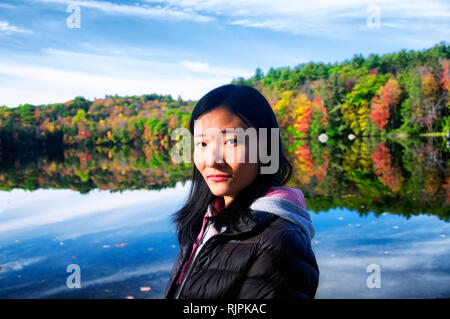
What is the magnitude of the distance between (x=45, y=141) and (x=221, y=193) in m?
60.4

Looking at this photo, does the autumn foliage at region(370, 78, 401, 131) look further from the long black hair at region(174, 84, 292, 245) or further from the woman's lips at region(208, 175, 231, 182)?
the woman's lips at region(208, 175, 231, 182)

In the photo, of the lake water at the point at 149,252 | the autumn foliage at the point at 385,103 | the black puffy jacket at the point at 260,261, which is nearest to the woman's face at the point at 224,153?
the black puffy jacket at the point at 260,261

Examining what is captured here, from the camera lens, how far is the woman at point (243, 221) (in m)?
1.11

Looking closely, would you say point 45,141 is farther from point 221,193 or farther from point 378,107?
point 221,193

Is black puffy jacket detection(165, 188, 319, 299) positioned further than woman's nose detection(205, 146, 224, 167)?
No

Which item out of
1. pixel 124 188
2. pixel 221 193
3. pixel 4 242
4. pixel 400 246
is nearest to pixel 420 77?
pixel 124 188

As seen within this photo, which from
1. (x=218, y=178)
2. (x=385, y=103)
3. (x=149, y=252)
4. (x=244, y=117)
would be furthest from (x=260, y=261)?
(x=385, y=103)

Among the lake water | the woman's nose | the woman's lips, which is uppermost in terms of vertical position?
the woman's nose

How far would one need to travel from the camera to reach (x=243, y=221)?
1.23 meters

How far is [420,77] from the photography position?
36.8 m

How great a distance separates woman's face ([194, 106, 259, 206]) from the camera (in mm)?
1320

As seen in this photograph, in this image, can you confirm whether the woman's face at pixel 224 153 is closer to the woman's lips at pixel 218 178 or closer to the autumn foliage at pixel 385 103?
the woman's lips at pixel 218 178

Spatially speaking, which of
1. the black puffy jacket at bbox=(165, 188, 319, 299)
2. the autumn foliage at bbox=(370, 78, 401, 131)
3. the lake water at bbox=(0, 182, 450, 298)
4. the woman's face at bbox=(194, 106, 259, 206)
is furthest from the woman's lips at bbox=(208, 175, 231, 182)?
the autumn foliage at bbox=(370, 78, 401, 131)

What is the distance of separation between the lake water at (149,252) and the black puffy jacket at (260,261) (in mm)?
3454
